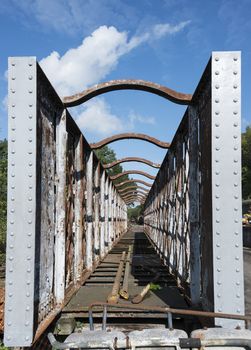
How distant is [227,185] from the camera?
147 inches

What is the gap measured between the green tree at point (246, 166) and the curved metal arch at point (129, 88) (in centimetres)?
5664

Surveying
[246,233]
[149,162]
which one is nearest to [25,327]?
[149,162]

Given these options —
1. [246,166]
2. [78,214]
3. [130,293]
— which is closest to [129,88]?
[78,214]

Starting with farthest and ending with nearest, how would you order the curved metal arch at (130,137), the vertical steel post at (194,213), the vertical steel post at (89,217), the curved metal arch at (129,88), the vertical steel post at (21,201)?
the curved metal arch at (130,137) → the vertical steel post at (89,217) → the curved metal arch at (129,88) → the vertical steel post at (194,213) → the vertical steel post at (21,201)

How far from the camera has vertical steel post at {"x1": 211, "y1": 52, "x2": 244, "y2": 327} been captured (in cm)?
360

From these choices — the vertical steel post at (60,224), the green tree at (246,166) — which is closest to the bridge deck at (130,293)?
the vertical steel post at (60,224)

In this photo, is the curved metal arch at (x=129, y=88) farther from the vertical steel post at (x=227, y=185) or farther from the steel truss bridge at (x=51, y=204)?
the vertical steel post at (x=227, y=185)

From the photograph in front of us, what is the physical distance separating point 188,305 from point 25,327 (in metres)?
2.28

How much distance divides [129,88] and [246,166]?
5878 centimetres

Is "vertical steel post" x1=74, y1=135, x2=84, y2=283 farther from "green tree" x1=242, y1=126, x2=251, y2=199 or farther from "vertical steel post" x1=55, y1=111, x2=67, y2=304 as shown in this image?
"green tree" x1=242, y1=126, x2=251, y2=199

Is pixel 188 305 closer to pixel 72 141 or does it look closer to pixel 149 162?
pixel 72 141

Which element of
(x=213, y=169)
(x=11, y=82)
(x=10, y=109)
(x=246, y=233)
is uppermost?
(x=11, y=82)

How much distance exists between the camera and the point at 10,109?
3725 mm

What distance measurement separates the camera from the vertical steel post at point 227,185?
3.60 meters
